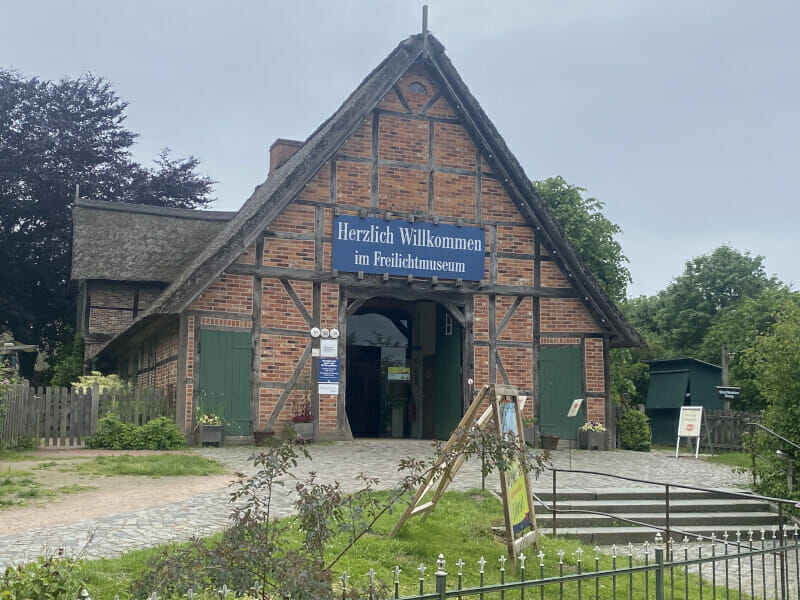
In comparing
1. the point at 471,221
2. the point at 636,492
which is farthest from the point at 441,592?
the point at 471,221

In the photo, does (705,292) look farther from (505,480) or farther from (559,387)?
(505,480)

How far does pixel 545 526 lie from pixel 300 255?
9297 mm

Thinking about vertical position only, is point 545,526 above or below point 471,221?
below

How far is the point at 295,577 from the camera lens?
4.44 metres

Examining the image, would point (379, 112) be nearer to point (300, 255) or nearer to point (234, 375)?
point (300, 255)

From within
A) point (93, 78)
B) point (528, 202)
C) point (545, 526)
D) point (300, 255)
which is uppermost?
point (93, 78)

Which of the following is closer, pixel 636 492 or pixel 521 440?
pixel 521 440

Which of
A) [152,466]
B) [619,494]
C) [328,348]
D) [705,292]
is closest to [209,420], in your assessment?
[328,348]

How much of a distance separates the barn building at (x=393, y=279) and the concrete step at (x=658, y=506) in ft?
24.8

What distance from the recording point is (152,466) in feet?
42.8

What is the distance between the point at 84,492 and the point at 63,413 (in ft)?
19.5

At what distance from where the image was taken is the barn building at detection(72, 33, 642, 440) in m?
17.5

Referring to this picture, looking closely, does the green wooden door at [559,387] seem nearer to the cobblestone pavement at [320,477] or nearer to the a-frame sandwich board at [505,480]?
the cobblestone pavement at [320,477]

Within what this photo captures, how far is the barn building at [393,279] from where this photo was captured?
17500 millimetres
